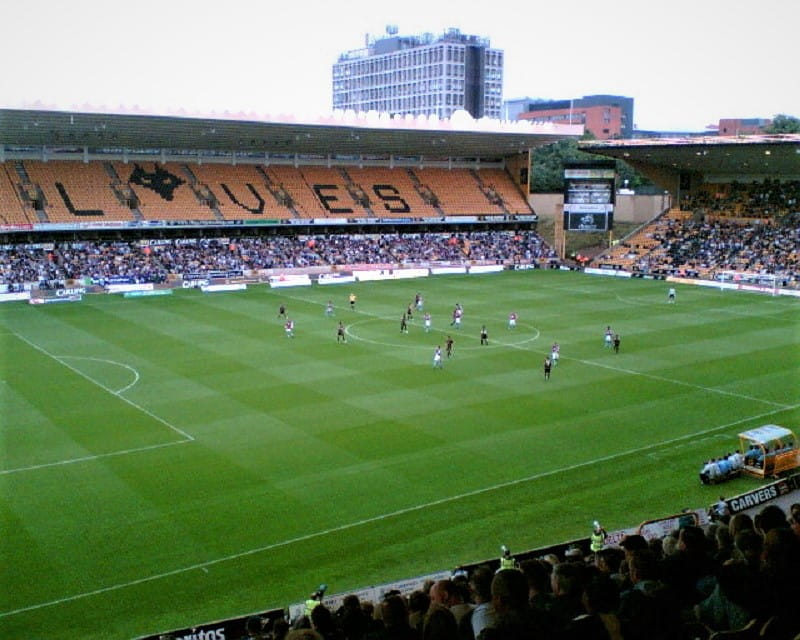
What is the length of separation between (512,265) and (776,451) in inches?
2164

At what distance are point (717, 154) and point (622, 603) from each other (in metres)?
71.0

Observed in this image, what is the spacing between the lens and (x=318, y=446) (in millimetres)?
24828

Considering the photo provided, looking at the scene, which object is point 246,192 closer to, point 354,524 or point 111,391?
point 111,391

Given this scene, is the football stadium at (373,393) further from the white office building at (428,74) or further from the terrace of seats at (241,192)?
the white office building at (428,74)

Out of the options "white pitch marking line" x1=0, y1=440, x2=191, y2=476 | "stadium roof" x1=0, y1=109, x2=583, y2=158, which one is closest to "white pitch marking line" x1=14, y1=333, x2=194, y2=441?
"white pitch marking line" x1=0, y1=440, x2=191, y2=476

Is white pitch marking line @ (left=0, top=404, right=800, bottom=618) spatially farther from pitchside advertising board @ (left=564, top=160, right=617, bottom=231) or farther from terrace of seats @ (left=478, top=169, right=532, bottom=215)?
terrace of seats @ (left=478, top=169, right=532, bottom=215)

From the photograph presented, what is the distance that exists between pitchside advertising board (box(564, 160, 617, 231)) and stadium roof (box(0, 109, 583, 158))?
3.45 metres

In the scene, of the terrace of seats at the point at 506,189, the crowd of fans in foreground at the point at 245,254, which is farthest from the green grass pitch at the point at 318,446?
the terrace of seats at the point at 506,189

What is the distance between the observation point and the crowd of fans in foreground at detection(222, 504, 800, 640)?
5.88m

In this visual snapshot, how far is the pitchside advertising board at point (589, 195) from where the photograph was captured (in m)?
74.5

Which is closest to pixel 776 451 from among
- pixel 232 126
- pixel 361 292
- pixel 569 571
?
pixel 569 571

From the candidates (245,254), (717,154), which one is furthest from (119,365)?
(717,154)

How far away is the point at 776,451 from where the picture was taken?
22.8 m

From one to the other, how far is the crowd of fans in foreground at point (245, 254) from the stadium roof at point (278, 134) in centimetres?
819
